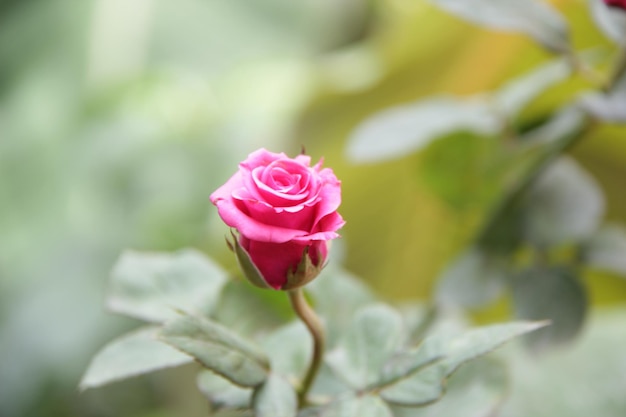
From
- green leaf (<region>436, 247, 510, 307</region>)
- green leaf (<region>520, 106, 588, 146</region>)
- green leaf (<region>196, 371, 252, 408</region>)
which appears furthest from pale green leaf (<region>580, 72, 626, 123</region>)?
green leaf (<region>196, 371, 252, 408</region>)

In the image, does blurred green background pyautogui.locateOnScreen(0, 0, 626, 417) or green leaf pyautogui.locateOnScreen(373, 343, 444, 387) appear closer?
green leaf pyautogui.locateOnScreen(373, 343, 444, 387)

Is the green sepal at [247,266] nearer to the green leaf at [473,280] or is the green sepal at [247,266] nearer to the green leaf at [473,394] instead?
the green leaf at [473,394]

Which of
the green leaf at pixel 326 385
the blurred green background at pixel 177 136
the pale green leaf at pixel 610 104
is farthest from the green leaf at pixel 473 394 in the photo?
the blurred green background at pixel 177 136

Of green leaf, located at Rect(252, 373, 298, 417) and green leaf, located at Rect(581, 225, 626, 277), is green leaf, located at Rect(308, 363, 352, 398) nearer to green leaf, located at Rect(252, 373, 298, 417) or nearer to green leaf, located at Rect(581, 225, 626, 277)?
green leaf, located at Rect(252, 373, 298, 417)

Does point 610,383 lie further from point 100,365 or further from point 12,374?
point 12,374

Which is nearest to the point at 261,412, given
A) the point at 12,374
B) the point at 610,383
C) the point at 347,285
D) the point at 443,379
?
the point at 443,379

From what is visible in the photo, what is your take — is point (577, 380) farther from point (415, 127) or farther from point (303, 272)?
point (303, 272)

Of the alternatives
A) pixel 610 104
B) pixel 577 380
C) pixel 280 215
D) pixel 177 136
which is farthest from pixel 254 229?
pixel 177 136
